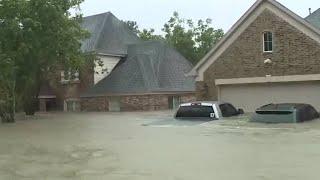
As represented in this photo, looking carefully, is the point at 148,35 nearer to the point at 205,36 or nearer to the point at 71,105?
the point at 205,36

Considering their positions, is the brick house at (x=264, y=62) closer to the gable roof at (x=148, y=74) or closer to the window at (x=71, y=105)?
the gable roof at (x=148, y=74)

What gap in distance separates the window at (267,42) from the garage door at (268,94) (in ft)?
6.27

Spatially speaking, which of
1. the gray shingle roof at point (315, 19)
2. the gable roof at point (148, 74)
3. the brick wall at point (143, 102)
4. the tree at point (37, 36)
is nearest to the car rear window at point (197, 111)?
the tree at point (37, 36)

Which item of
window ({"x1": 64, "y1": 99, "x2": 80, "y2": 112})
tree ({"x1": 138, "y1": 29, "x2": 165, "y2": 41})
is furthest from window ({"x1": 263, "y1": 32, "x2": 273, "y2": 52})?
tree ({"x1": 138, "y1": 29, "x2": 165, "y2": 41})

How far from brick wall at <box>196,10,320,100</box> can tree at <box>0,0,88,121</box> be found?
916cm

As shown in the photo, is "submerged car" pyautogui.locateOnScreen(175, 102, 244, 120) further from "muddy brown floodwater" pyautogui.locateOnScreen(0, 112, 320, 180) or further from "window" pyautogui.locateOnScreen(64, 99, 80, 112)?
"window" pyautogui.locateOnScreen(64, 99, 80, 112)

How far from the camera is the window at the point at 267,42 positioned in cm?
3111

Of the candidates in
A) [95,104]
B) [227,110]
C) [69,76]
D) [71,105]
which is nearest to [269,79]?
[227,110]

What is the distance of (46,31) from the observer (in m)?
34.3

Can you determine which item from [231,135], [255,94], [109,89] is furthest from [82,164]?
[109,89]

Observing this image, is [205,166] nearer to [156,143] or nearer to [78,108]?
[156,143]

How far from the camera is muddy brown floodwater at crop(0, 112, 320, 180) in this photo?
1245 centimetres

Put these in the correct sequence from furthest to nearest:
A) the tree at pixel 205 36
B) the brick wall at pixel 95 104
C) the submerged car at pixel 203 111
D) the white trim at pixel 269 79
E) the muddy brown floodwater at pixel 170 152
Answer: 1. the tree at pixel 205 36
2. the brick wall at pixel 95 104
3. the white trim at pixel 269 79
4. the submerged car at pixel 203 111
5. the muddy brown floodwater at pixel 170 152

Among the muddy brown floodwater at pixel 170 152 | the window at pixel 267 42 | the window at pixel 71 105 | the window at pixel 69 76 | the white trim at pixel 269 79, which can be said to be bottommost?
the muddy brown floodwater at pixel 170 152
